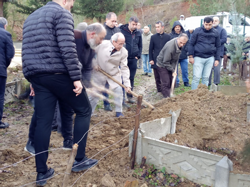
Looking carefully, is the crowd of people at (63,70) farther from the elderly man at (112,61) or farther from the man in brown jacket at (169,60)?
the man in brown jacket at (169,60)

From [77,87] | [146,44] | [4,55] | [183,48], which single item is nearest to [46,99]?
[77,87]

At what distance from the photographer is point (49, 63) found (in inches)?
104

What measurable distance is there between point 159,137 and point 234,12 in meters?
8.83

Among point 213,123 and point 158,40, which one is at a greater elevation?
point 158,40

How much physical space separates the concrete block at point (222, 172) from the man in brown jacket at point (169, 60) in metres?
3.80

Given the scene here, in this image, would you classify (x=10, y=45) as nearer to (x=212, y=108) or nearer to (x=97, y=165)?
(x=97, y=165)

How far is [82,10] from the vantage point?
20984 millimetres

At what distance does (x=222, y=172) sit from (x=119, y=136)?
2.02 meters

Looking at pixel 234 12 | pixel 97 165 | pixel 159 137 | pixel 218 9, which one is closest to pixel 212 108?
pixel 159 137

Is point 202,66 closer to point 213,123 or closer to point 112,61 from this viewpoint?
point 213,123

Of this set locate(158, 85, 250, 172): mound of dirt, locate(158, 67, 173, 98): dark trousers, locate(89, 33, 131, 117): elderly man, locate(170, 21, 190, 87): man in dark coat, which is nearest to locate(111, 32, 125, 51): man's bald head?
locate(89, 33, 131, 117): elderly man

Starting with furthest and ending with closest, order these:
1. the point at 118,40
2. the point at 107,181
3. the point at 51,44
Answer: the point at 118,40 → the point at 107,181 → the point at 51,44

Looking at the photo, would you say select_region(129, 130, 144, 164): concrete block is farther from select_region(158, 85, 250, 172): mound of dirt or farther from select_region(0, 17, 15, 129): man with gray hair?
select_region(0, 17, 15, 129): man with gray hair

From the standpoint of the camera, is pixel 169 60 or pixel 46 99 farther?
pixel 169 60
